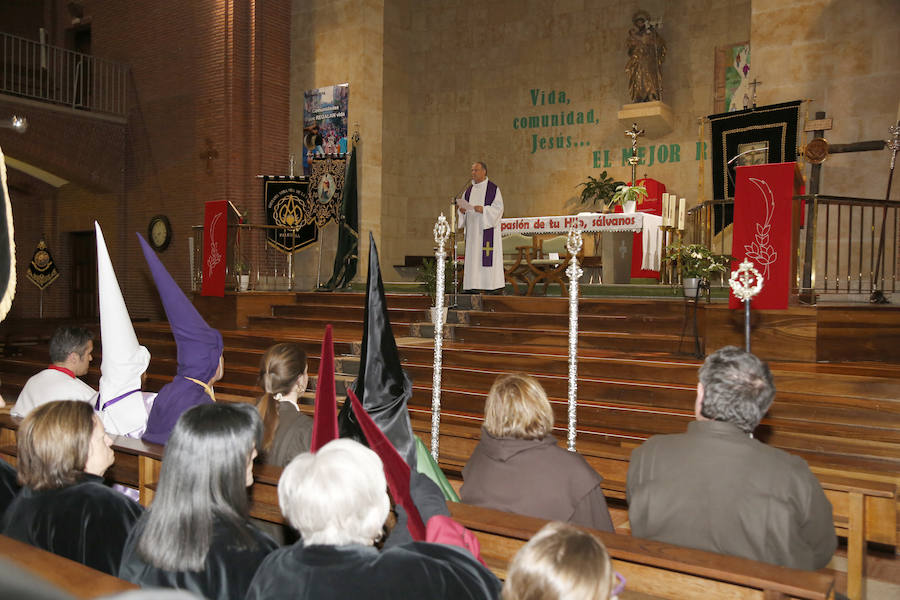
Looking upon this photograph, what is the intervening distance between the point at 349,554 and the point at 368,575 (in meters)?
0.06

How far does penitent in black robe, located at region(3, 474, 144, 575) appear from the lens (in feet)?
7.27

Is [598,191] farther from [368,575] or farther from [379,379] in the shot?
[368,575]

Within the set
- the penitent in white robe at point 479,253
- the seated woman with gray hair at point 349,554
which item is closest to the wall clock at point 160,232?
the penitent in white robe at point 479,253

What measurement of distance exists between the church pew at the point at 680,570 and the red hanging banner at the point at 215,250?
27.9ft

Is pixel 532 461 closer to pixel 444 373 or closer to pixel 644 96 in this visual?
pixel 444 373

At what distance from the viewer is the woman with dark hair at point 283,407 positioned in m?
3.16

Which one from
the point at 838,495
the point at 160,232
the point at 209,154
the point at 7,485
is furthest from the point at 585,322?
the point at 160,232

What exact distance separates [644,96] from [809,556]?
1092 cm

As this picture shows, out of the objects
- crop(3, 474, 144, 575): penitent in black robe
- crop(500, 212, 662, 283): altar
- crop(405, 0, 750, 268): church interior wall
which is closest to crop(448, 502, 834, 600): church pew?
crop(3, 474, 144, 575): penitent in black robe

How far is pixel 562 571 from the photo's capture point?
1.36 m

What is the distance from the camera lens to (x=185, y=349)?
11.7ft

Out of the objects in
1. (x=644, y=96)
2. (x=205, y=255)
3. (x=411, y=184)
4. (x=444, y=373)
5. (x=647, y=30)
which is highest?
(x=647, y=30)

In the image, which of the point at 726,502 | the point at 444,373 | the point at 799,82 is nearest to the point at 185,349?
the point at 726,502

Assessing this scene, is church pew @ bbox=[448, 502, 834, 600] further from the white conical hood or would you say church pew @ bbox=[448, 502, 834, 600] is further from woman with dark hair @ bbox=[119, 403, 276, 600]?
the white conical hood
